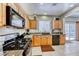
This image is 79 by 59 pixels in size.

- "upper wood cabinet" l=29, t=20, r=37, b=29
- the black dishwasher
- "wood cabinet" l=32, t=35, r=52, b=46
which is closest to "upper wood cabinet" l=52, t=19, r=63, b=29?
the black dishwasher

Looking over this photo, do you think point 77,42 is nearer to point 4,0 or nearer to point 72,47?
point 72,47

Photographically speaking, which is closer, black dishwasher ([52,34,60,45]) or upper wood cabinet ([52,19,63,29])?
upper wood cabinet ([52,19,63,29])

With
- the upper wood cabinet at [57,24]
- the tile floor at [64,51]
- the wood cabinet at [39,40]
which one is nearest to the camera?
the tile floor at [64,51]

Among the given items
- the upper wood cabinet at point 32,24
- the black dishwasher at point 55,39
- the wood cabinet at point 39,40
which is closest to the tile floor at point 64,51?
the wood cabinet at point 39,40

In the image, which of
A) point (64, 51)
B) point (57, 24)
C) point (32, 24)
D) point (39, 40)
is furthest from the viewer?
point (57, 24)

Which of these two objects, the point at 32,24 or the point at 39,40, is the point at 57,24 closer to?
the point at 39,40

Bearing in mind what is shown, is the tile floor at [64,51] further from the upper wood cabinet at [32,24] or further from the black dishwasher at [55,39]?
the black dishwasher at [55,39]

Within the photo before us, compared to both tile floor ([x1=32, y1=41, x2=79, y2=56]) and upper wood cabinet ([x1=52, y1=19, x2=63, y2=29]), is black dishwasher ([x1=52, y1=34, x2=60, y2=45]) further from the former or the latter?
tile floor ([x1=32, y1=41, x2=79, y2=56])

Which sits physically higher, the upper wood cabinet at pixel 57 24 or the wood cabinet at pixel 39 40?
the upper wood cabinet at pixel 57 24

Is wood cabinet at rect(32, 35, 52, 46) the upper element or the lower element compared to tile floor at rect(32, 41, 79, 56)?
upper

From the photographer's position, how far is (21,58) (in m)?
1.02

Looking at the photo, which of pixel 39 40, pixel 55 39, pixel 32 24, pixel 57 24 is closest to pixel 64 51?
pixel 39 40

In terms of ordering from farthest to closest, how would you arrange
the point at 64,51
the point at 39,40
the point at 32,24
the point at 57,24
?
the point at 57,24, the point at 39,40, the point at 32,24, the point at 64,51

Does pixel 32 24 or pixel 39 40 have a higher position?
pixel 32 24
